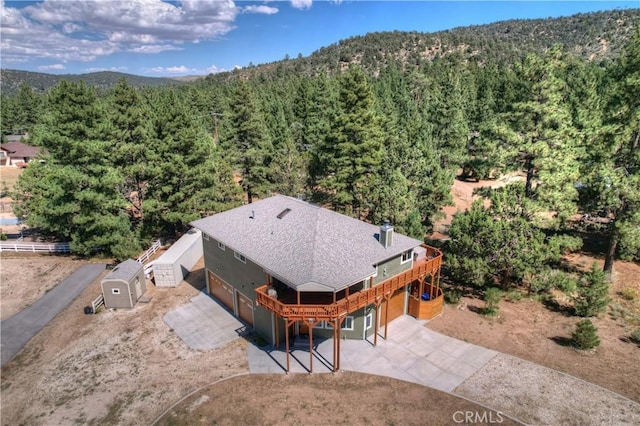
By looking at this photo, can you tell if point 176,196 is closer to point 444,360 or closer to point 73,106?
point 73,106

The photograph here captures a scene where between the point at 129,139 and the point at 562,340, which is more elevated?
the point at 129,139

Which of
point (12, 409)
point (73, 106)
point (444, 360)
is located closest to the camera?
point (12, 409)

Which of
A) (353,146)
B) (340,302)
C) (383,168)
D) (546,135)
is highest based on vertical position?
(546,135)

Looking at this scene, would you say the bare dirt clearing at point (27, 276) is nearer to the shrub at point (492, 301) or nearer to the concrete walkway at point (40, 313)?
the concrete walkway at point (40, 313)

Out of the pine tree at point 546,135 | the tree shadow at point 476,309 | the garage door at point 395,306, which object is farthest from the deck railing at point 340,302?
the pine tree at point 546,135

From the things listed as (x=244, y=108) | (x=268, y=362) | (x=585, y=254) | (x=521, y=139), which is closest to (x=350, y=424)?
(x=268, y=362)

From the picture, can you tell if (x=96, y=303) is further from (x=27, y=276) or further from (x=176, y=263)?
(x=27, y=276)
